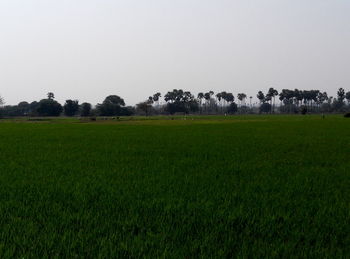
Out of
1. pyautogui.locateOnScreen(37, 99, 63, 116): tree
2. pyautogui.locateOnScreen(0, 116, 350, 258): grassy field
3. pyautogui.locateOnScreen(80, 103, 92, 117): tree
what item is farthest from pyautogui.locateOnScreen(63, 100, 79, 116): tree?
pyautogui.locateOnScreen(0, 116, 350, 258): grassy field

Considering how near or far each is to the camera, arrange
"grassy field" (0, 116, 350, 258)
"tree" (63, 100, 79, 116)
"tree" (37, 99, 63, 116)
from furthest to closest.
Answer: "tree" (63, 100, 79, 116), "tree" (37, 99, 63, 116), "grassy field" (0, 116, 350, 258)

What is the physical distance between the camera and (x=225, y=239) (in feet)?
15.1

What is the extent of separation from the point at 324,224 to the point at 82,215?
138 inches

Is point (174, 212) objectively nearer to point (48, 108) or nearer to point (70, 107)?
point (48, 108)

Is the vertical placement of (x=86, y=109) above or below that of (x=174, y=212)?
→ above

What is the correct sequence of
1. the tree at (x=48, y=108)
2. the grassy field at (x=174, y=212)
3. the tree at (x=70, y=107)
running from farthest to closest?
the tree at (x=70, y=107)
the tree at (x=48, y=108)
the grassy field at (x=174, y=212)

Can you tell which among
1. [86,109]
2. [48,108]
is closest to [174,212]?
[48,108]

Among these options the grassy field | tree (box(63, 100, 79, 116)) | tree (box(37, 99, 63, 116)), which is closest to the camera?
the grassy field

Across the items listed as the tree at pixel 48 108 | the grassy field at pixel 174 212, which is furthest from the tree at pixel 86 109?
the grassy field at pixel 174 212

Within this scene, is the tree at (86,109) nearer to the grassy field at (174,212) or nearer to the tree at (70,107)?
the tree at (70,107)

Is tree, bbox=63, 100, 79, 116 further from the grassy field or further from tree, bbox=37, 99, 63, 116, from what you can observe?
the grassy field

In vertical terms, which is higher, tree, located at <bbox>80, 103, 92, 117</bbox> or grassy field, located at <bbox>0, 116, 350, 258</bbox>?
tree, located at <bbox>80, 103, 92, 117</bbox>

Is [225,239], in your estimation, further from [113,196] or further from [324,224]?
[113,196]

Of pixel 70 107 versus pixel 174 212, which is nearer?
pixel 174 212
